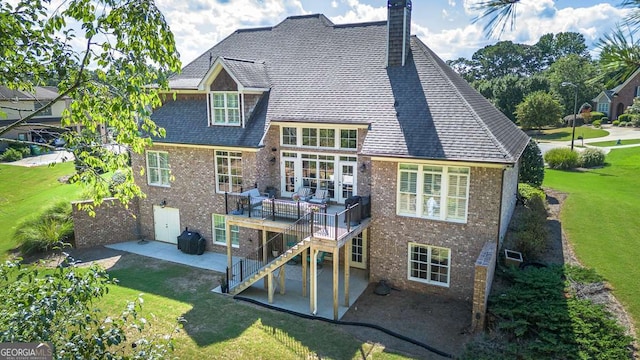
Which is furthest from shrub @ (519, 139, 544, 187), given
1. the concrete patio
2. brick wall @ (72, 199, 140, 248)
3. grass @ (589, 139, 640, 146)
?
grass @ (589, 139, 640, 146)

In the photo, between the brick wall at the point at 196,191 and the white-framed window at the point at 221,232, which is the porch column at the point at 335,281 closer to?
the brick wall at the point at 196,191

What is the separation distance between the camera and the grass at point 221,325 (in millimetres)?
12352

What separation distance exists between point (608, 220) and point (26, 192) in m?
36.6

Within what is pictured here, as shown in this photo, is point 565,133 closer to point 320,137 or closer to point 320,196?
point 320,137

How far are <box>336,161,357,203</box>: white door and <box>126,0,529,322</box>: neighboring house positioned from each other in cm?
4

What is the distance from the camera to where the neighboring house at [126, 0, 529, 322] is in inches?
585

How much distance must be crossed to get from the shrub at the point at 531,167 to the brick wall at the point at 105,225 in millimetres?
22063

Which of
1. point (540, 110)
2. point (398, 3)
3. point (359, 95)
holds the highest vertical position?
point (398, 3)

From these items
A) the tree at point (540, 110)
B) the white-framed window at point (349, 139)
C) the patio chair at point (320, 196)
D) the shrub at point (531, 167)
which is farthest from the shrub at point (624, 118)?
the patio chair at point (320, 196)

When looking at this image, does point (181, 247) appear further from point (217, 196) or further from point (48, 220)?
point (48, 220)

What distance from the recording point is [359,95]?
723 inches

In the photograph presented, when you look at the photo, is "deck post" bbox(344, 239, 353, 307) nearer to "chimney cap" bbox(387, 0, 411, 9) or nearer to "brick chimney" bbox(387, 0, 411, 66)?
"brick chimney" bbox(387, 0, 411, 66)

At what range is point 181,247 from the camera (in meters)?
20.4

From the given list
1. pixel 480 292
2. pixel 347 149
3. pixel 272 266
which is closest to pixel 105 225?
pixel 272 266
